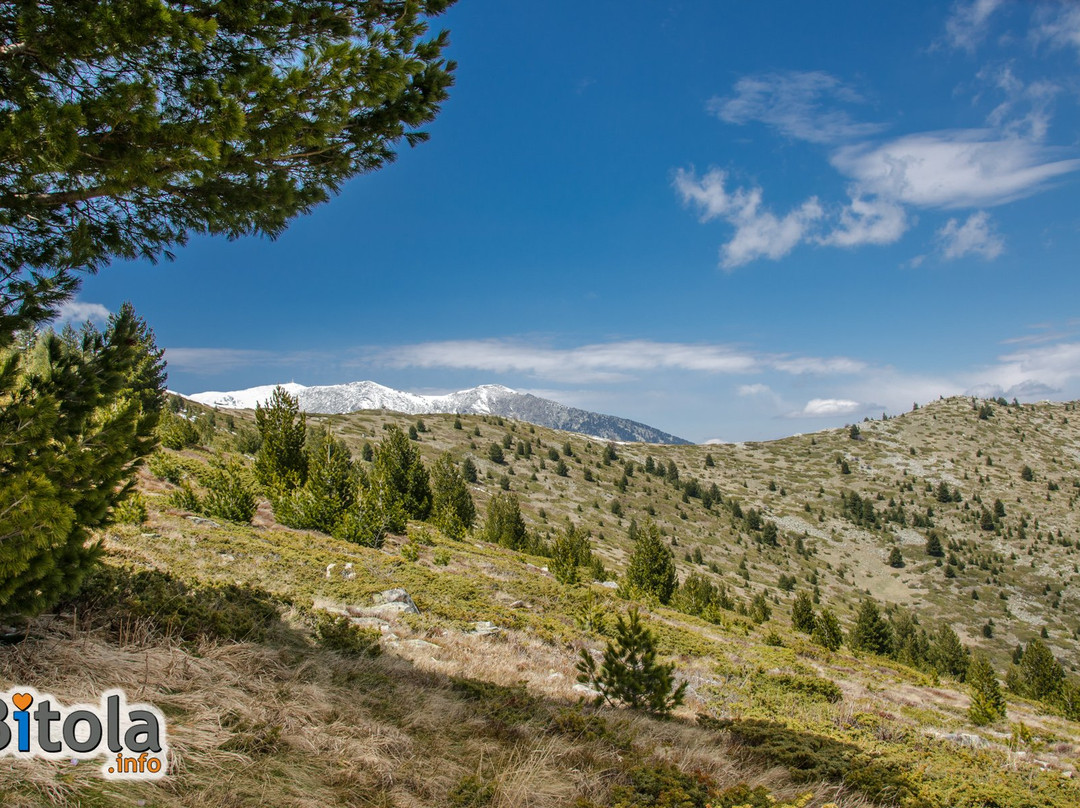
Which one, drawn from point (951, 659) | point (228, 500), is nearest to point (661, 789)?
point (228, 500)

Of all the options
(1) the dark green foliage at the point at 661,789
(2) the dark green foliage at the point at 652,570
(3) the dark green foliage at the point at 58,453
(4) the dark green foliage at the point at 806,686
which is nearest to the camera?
(3) the dark green foliage at the point at 58,453

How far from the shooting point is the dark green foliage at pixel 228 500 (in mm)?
19969

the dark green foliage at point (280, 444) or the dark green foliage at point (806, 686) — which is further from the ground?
the dark green foliage at point (280, 444)

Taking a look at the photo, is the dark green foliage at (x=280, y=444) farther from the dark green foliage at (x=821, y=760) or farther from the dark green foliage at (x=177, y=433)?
the dark green foliage at (x=821, y=760)

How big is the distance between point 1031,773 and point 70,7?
1761 cm

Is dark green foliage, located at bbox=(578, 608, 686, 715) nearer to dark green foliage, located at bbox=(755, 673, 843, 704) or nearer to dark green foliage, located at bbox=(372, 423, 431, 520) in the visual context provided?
dark green foliage, located at bbox=(755, 673, 843, 704)

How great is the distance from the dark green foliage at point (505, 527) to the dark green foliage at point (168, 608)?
128 feet

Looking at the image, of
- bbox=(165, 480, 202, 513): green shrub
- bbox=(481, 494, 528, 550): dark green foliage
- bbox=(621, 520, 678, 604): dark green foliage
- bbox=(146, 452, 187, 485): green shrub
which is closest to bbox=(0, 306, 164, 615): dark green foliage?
bbox=(165, 480, 202, 513): green shrub

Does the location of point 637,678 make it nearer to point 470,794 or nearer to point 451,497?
point 470,794

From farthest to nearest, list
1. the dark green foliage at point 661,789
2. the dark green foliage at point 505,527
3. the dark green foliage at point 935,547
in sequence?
the dark green foliage at point 935,547 < the dark green foliage at point 505,527 < the dark green foliage at point 661,789

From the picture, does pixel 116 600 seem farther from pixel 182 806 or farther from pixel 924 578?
pixel 924 578

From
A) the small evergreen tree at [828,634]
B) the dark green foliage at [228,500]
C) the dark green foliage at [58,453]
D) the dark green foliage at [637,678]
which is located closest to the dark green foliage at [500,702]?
the dark green foliage at [637,678]

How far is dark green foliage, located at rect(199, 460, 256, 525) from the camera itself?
20.0 meters

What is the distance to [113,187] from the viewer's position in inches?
168
